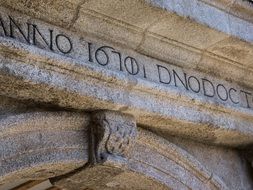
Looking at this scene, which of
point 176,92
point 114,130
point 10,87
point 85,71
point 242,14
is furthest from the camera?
point 242,14

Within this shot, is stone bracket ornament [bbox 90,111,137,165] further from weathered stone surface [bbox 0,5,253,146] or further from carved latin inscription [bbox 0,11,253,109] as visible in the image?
carved latin inscription [bbox 0,11,253,109]

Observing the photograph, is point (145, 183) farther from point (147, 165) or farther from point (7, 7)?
point (7, 7)

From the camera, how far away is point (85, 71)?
2666 millimetres

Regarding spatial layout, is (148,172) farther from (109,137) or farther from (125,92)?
(125,92)

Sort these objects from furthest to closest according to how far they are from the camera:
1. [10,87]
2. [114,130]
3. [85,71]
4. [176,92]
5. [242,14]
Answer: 1. [242,14]
2. [176,92]
3. [114,130]
4. [85,71]
5. [10,87]

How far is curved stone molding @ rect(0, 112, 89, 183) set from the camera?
249 cm

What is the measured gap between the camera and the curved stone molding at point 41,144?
2488 millimetres

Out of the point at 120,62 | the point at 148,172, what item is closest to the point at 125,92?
the point at 120,62

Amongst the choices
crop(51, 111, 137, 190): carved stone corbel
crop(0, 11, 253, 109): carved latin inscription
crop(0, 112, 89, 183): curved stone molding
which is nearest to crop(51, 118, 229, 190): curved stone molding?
crop(51, 111, 137, 190): carved stone corbel

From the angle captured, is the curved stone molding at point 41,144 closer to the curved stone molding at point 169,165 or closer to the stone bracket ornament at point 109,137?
the stone bracket ornament at point 109,137

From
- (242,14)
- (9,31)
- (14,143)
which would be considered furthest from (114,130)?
(242,14)

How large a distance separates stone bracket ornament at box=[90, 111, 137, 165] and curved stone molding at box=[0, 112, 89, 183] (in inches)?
1.8

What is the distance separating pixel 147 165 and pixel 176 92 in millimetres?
440

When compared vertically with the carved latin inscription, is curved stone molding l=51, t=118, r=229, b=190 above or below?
below
